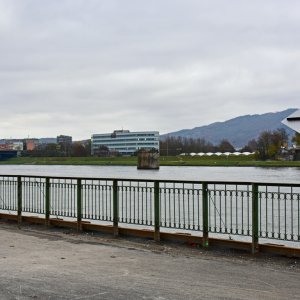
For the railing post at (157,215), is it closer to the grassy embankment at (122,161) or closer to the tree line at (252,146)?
the grassy embankment at (122,161)

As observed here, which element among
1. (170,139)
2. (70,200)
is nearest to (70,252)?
(70,200)

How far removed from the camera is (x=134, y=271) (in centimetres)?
823

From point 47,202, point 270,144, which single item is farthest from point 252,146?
point 47,202

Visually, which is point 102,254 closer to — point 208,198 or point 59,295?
point 208,198

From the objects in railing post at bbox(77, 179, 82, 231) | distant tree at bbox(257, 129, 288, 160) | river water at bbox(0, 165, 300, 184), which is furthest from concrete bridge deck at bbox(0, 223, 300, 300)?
distant tree at bbox(257, 129, 288, 160)

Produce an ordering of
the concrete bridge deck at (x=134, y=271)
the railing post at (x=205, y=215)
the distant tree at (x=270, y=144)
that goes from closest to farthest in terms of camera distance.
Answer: the concrete bridge deck at (x=134, y=271) < the railing post at (x=205, y=215) < the distant tree at (x=270, y=144)

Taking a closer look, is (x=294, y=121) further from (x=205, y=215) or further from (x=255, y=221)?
(x=205, y=215)

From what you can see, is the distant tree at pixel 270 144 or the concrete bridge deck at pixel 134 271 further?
the distant tree at pixel 270 144

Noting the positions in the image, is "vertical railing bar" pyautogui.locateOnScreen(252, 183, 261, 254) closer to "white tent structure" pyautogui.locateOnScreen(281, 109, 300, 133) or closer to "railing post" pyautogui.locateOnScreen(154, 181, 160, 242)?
"railing post" pyautogui.locateOnScreen(154, 181, 160, 242)

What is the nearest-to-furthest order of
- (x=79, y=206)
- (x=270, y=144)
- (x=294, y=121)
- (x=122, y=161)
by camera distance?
(x=294, y=121), (x=79, y=206), (x=270, y=144), (x=122, y=161)

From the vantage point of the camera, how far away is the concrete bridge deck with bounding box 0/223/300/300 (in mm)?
6805

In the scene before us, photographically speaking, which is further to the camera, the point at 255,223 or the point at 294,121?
the point at 255,223

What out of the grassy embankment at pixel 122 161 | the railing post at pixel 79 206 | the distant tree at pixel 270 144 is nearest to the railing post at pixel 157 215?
the railing post at pixel 79 206

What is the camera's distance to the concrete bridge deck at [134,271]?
680 cm
